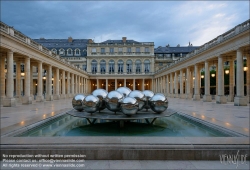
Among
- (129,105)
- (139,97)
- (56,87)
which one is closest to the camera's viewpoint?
(129,105)

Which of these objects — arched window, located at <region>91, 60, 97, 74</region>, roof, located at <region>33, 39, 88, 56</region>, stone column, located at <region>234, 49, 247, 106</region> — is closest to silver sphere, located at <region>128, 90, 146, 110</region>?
stone column, located at <region>234, 49, 247, 106</region>

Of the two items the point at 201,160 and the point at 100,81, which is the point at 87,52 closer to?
the point at 100,81

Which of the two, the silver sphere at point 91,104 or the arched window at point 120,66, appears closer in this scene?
the silver sphere at point 91,104

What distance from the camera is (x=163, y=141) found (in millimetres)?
6363

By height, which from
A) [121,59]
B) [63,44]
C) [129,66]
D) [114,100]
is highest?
[63,44]

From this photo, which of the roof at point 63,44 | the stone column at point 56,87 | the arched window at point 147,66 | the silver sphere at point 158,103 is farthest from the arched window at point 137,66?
the silver sphere at point 158,103

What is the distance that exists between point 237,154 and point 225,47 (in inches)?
965

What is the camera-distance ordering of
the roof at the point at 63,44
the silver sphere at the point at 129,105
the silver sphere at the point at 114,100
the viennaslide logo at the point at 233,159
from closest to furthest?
the viennaslide logo at the point at 233,159 → the silver sphere at the point at 129,105 → the silver sphere at the point at 114,100 → the roof at the point at 63,44

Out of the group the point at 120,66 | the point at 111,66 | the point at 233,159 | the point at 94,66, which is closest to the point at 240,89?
the point at 233,159

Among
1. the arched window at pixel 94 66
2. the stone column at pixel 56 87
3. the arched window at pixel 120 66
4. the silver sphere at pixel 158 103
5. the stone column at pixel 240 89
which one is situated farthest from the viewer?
the arched window at pixel 120 66

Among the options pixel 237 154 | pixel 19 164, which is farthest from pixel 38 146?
pixel 237 154

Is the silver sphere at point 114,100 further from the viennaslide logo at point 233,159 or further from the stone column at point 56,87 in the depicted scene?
the stone column at point 56,87

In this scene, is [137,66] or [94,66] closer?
[94,66]

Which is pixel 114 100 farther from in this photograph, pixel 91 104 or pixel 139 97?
pixel 139 97
